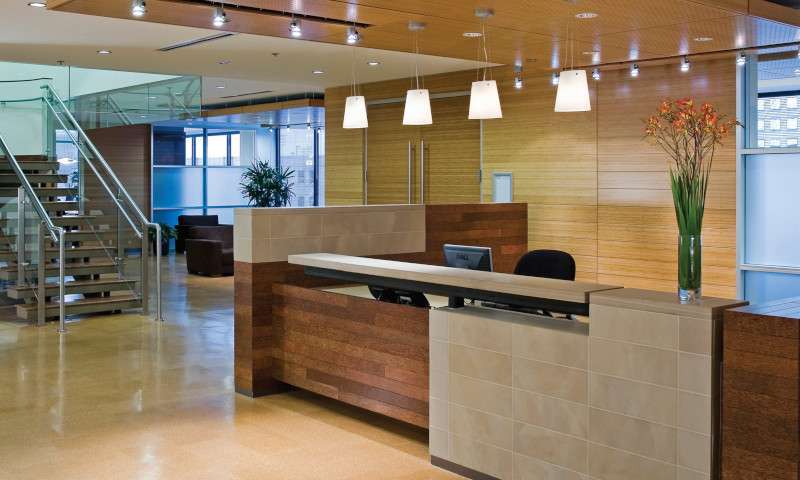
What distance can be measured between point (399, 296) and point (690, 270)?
2.38 metres

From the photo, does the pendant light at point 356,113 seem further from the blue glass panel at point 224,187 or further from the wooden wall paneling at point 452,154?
the blue glass panel at point 224,187

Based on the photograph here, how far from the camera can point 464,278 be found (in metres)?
4.95

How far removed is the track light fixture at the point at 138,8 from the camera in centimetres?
563

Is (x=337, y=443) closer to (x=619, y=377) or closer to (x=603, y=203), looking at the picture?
(x=619, y=377)

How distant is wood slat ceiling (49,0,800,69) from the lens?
581cm

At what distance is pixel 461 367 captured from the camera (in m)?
4.83

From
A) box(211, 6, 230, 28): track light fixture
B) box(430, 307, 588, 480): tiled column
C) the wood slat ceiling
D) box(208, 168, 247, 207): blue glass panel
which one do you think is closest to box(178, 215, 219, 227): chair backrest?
box(208, 168, 247, 207): blue glass panel

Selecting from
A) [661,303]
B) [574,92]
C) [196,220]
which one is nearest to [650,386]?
[661,303]

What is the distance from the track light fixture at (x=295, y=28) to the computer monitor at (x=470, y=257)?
1.91 meters

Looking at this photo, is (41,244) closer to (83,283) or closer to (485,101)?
(83,283)

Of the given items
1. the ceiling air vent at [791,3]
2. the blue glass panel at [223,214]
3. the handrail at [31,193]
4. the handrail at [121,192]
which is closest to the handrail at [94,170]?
the handrail at [121,192]

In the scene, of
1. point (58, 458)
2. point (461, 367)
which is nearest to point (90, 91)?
point (58, 458)

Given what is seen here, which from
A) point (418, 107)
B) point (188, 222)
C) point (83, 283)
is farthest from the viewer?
point (188, 222)

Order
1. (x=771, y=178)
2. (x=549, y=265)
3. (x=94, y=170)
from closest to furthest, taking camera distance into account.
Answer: (x=549, y=265), (x=771, y=178), (x=94, y=170)
